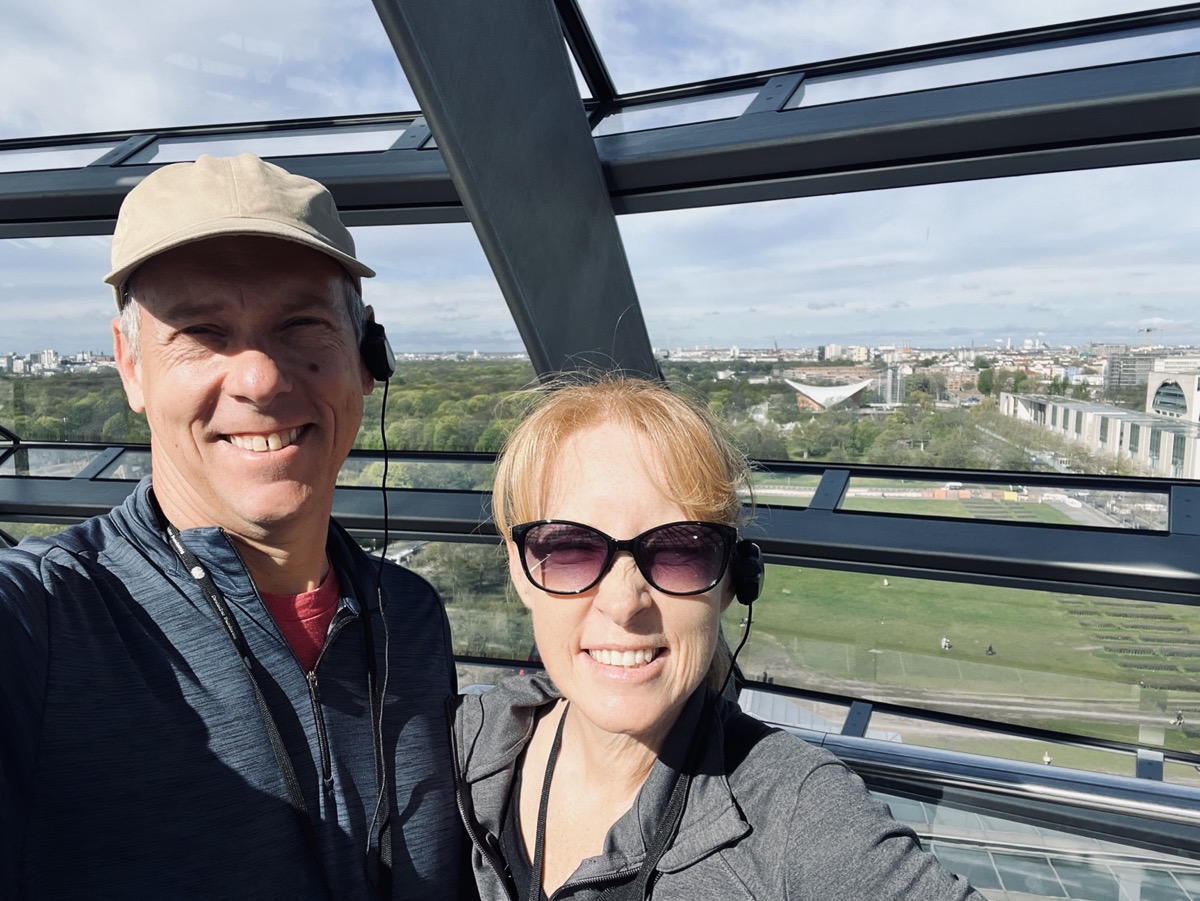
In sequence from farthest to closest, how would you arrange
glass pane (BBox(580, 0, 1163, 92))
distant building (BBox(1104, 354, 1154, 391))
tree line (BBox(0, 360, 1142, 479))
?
tree line (BBox(0, 360, 1142, 479)) → distant building (BBox(1104, 354, 1154, 391)) → glass pane (BBox(580, 0, 1163, 92))

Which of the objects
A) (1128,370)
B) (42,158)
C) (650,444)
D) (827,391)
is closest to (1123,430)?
(1128,370)

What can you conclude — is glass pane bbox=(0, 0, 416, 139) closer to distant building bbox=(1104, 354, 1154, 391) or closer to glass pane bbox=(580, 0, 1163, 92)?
glass pane bbox=(580, 0, 1163, 92)

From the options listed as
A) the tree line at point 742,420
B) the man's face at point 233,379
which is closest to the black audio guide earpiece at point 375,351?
the man's face at point 233,379

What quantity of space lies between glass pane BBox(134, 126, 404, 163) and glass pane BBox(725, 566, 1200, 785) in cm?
215

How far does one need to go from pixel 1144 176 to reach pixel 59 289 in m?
4.05

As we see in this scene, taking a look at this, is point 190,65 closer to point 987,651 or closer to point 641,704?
point 641,704

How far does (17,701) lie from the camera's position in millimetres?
976

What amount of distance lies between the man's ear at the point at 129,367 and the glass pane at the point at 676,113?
1912 mm

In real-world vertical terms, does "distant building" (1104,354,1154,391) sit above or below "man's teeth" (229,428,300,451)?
above

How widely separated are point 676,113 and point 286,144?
127 centimetres

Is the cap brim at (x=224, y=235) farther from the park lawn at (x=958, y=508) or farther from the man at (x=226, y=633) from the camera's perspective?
the park lawn at (x=958, y=508)

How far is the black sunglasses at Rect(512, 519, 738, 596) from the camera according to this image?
44.9 inches

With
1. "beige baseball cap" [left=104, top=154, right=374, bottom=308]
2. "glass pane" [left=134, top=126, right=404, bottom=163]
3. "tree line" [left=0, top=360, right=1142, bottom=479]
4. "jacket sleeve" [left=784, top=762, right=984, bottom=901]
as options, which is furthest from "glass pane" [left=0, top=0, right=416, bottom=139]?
"jacket sleeve" [left=784, top=762, right=984, bottom=901]

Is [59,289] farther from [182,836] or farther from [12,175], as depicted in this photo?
[182,836]
